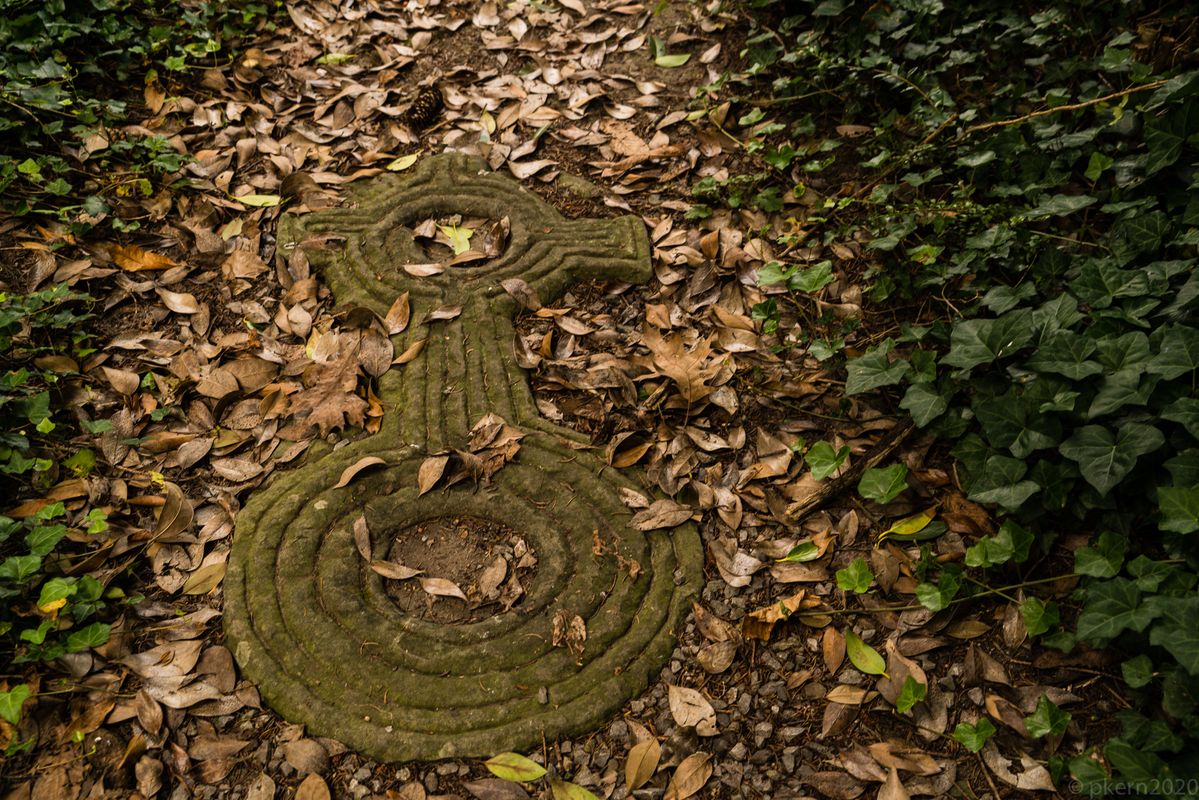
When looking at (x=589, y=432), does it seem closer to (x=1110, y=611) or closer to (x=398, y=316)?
(x=398, y=316)

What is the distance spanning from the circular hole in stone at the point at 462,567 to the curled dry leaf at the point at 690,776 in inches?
26.7

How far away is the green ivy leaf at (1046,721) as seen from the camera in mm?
1937

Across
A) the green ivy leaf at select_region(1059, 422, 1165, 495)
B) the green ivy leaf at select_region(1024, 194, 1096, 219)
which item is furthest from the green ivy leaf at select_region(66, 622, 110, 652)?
the green ivy leaf at select_region(1024, 194, 1096, 219)

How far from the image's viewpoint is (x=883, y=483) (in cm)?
236

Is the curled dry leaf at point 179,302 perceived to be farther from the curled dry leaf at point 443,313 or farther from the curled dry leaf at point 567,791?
the curled dry leaf at point 567,791

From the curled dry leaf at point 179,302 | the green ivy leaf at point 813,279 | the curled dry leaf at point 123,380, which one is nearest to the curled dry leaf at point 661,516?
the green ivy leaf at point 813,279

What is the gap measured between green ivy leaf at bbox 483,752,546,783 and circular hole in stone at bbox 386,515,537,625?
0.43 m

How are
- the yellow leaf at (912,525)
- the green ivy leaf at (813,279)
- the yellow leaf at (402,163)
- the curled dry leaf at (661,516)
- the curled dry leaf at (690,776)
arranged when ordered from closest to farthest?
the curled dry leaf at (690,776), the yellow leaf at (912,525), the curled dry leaf at (661,516), the green ivy leaf at (813,279), the yellow leaf at (402,163)

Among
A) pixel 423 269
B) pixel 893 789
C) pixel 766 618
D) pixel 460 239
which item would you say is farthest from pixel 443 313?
pixel 893 789

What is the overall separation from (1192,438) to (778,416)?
3.82 feet

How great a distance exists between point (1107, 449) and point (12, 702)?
9.39 feet

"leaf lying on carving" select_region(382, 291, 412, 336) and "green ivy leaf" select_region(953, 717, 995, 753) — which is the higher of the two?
"leaf lying on carving" select_region(382, 291, 412, 336)

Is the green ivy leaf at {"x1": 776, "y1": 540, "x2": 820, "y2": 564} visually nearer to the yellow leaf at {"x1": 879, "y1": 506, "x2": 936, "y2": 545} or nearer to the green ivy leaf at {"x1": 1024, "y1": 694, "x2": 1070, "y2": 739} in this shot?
the yellow leaf at {"x1": 879, "y1": 506, "x2": 936, "y2": 545}

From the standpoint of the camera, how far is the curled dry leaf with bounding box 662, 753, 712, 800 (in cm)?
204
